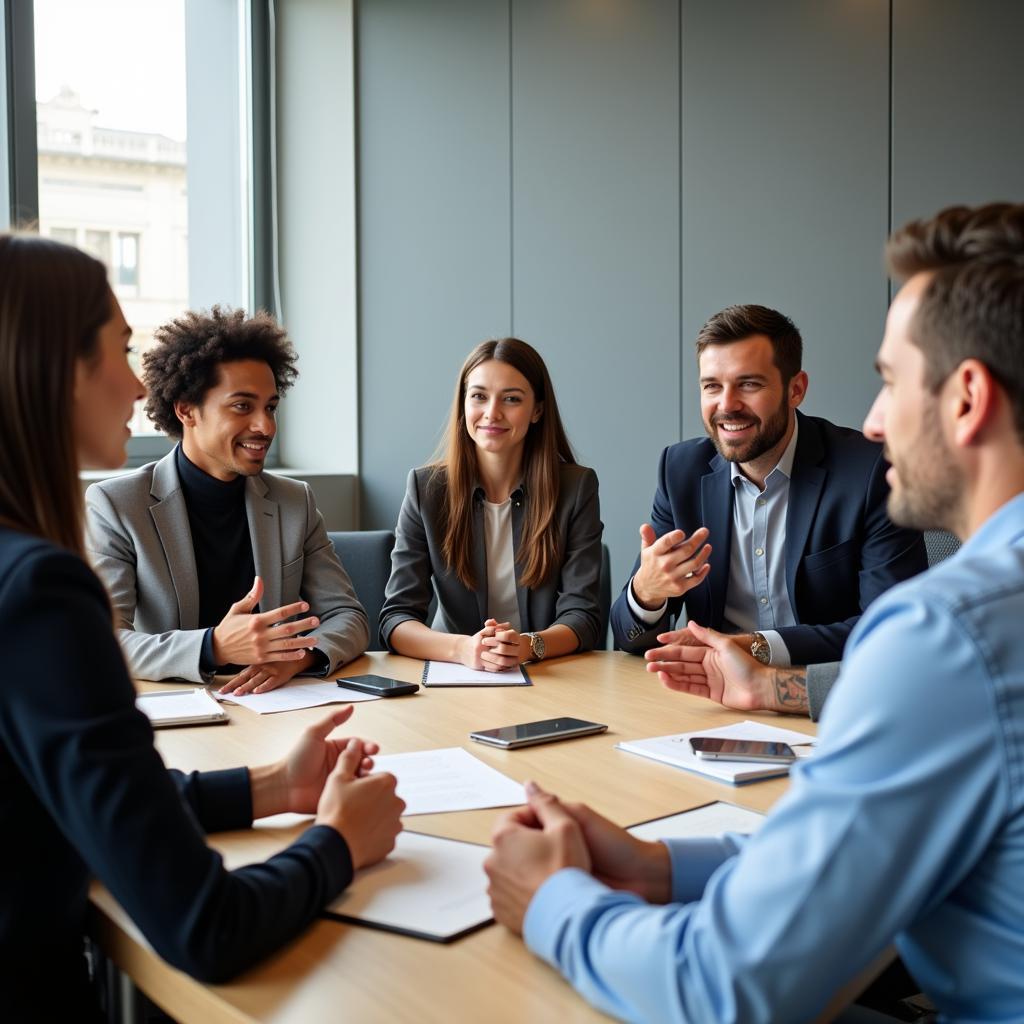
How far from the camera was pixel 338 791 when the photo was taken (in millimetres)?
1293

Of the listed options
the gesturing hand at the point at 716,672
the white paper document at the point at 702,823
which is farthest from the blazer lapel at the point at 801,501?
the white paper document at the point at 702,823

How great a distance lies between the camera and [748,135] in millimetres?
3752

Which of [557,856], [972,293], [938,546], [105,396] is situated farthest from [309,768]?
[938,546]

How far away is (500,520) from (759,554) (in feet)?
2.48

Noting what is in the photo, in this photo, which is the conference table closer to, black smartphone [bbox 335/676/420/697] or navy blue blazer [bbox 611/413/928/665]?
black smartphone [bbox 335/676/420/697]

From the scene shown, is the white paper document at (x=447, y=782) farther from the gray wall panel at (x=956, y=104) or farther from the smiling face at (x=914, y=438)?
the gray wall panel at (x=956, y=104)

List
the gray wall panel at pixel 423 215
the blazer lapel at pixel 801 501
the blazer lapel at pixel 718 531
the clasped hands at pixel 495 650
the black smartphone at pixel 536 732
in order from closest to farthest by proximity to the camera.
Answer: the black smartphone at pixel 536 732, the clasped hands at pixel 495 650, the blazer lapel at pixel 801 501, the blazer lapel at pixel 718 531, the gray wall panel at pixel 423 215

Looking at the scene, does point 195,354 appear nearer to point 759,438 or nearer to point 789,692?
point 759,438

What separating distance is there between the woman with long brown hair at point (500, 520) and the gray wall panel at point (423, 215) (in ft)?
4.02

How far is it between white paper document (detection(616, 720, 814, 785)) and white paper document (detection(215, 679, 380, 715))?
25.2 inches

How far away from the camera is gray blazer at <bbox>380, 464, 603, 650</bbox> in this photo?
2982 millimetres

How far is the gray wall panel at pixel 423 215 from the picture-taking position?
4332mm

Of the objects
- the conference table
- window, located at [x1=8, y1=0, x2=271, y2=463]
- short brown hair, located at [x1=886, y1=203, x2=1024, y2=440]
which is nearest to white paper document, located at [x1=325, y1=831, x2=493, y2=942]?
the conference table

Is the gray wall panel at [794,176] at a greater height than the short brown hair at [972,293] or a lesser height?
greater
